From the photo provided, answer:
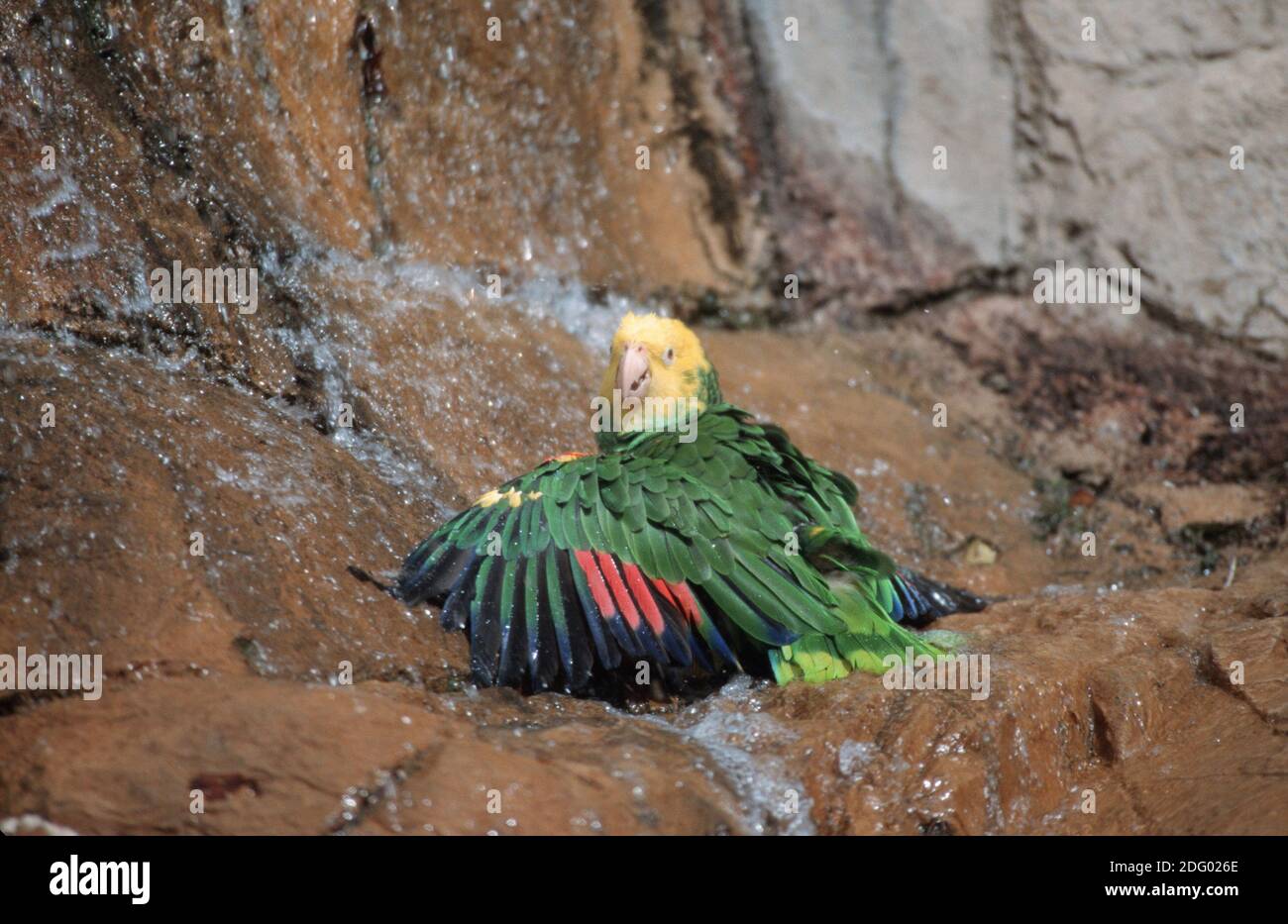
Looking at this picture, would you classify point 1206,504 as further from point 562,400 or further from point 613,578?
point 613,578

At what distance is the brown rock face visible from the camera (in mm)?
3275

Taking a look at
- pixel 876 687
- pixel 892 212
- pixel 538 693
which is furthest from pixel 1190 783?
pixel 892 212

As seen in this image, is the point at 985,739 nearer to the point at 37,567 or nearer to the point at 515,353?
the point at 37,567

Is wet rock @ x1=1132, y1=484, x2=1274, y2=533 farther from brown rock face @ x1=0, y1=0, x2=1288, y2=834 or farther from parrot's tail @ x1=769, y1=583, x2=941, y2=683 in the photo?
parrot's tail @ x1=769, y1=583, x2=941, y2=683

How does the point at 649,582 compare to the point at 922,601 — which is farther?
the point at 922,601

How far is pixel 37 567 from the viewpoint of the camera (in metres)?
3.43

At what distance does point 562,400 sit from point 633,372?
0.99 metres

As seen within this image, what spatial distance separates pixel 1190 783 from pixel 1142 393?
12.8 feet

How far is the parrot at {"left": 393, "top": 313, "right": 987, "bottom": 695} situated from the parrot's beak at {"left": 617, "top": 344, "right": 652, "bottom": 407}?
85 cm

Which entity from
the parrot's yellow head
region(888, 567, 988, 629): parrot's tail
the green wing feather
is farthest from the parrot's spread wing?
the parrot's yellow head

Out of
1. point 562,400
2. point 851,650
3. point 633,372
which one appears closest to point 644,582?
point 851,650

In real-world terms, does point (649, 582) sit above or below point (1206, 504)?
below

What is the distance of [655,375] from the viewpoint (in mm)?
5082
